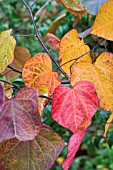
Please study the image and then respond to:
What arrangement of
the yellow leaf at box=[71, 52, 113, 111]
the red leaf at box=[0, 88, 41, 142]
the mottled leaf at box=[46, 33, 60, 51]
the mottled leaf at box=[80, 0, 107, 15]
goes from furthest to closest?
the mottled leaf at box=[80, 0, 107, 15]
the mottled leaf at box=[46, 33, 60, 51]
the yellow leaf at box=[71, 52, 113, 111]
the red leaf at box=[0, 88, 41, 142]

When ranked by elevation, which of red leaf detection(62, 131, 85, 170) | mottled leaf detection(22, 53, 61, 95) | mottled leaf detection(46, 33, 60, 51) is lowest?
red leaf detection(62, 131, 85, 170)

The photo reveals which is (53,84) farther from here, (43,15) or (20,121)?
(43,15)

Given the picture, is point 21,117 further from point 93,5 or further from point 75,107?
point 93,5

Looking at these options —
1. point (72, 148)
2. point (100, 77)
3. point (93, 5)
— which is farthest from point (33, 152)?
point (93, 5)

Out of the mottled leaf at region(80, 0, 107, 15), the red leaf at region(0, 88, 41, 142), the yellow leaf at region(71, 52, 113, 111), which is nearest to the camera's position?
the red leaf at region(0, 88, 41, 142)

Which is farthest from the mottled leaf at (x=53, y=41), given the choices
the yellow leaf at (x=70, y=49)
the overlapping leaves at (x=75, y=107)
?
the overlapping leaves at (x=75, y=107)

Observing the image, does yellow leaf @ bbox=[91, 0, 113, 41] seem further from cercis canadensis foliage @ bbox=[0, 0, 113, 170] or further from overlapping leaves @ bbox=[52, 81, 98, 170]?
overlapping leaves @ bbox=[52, 81, 98, 170]

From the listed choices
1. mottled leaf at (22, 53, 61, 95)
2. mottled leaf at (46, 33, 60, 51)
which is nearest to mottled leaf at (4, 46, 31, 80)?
mottled leaf at (46, 33, 60, 51)
